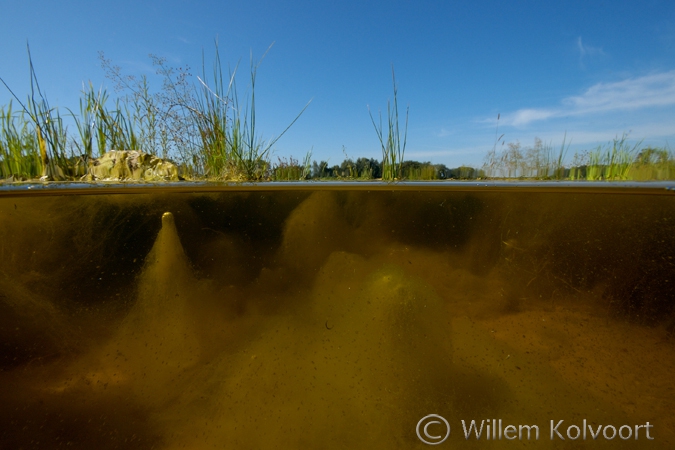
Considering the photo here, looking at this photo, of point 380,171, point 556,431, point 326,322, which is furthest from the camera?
point 380,171

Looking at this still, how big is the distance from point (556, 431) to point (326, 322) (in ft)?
8.40

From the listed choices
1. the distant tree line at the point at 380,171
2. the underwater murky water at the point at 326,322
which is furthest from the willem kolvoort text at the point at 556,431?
the distant tree line at the point at 380,171

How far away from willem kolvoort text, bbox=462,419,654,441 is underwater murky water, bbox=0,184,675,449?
2 cm

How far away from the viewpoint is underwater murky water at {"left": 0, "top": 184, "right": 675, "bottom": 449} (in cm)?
355

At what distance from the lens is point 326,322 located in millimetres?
4016

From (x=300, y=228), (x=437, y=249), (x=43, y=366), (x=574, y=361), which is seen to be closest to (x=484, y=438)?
(x=574, y=361)

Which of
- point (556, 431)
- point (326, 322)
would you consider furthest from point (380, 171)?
point (556, 431)

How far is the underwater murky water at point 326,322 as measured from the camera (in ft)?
11.6

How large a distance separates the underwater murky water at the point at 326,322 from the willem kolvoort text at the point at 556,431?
2 centimetres

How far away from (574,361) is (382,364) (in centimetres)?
213

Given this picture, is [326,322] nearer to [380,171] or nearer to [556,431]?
[556,431]

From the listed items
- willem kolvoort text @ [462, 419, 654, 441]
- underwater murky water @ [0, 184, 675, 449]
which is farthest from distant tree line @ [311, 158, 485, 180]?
willem kolvoort text @ [462, 419, 654, 441]

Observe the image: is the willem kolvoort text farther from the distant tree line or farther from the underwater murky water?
the distant tree line

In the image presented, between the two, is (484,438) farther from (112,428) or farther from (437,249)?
(112,428)
